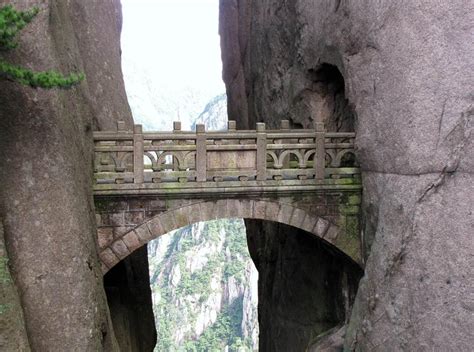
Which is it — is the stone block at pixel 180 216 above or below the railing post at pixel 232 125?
below

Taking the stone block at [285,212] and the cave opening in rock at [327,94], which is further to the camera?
the cave opening in rock at [327,94]

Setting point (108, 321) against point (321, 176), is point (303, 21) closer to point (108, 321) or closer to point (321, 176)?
point (321, 176)

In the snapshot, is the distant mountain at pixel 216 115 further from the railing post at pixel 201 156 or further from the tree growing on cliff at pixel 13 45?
the tree growing on cliff at pixel 13 45

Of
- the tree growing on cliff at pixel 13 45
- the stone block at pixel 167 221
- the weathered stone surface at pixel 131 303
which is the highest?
the tree growing on cliff at pixel 13 45

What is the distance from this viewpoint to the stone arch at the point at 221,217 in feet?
32.3

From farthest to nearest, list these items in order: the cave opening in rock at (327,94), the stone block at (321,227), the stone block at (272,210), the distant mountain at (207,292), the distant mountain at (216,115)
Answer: the distant mountain at (216,115), the distant mountain at (207,292), the cave opening in rock at (327,94), the stone block at (321,227), the stone block at (272,210)

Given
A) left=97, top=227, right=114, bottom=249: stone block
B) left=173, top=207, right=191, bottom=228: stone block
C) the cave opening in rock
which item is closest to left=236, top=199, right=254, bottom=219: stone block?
left=173, top=207, right=191, bottom=228: stone block

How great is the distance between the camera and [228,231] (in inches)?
3401

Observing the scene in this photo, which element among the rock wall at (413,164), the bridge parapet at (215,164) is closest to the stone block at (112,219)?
the bridge parapet at (215,164)

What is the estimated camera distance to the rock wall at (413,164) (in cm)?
725

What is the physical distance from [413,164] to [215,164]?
12.3 ft

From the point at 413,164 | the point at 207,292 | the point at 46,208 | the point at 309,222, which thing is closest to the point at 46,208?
the point at 46,208

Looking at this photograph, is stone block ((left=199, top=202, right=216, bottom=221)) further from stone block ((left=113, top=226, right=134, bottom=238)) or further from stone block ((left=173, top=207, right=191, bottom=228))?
stone block ((left=113, top=226, right=134, bottom=238))

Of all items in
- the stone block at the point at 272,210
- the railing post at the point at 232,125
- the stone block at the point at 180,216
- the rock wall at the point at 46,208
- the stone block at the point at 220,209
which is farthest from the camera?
the railing post at the point at 232,125
